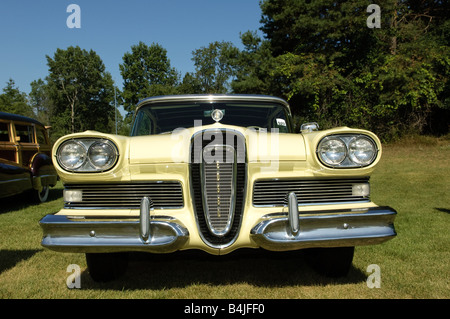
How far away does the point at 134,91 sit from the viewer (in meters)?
46.8

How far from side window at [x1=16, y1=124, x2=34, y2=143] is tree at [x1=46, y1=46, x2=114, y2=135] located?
4651cm

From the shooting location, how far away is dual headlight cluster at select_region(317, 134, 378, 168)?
8.37 ft

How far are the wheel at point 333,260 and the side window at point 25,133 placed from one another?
6.61 metres

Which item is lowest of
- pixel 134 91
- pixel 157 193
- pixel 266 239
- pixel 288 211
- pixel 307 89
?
pixel 266 239

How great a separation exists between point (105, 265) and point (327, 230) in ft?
5.60

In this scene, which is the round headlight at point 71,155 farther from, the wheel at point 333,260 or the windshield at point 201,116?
the wheel at point 333,260

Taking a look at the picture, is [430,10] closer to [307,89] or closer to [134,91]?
[307,89]

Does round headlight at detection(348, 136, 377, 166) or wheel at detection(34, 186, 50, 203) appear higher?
round headlight at detection(348, 136, 377, 166)

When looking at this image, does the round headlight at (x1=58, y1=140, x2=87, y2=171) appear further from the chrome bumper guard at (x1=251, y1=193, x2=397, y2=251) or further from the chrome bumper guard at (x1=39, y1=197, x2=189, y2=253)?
the chrome bumper guard at (x1=251, y1=193, x2=397, y2=251)

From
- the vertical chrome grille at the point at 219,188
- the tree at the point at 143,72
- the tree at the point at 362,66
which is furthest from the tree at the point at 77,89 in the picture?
the vertical chrome grille at the point at 219,188

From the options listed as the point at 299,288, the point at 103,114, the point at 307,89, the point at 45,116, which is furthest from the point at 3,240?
the point at 45,116

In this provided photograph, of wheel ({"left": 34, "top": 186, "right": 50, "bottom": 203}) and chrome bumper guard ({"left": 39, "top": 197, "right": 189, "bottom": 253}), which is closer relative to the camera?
chrome bumper guard ({"left": 39, "top": 197, "right": 189, "bottom": 253})

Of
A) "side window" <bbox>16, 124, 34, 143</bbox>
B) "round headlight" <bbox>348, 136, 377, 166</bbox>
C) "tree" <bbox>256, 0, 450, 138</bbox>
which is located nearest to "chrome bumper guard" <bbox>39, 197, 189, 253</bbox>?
"round headlight" <bbox>348, 136, 377, 166</bbox>
